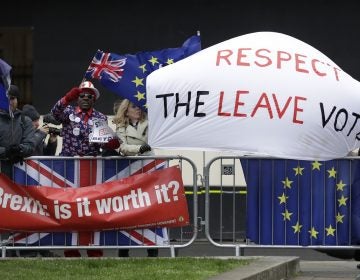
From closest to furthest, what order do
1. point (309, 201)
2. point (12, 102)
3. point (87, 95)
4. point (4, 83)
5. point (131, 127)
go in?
point (4, 83) → point (309, 201) → point (87, 95) → point (131, 127) → point (12, 102)

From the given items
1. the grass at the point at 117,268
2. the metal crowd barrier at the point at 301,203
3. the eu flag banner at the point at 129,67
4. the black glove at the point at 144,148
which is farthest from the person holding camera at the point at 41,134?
the metal crowd barrier at the point at 301,203

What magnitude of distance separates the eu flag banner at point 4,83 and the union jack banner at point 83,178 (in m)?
0.62

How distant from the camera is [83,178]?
41.5 ft

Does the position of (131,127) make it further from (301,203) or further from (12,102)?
(301,203)

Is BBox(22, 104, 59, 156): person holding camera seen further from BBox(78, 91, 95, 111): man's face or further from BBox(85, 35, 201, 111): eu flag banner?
BBox(85, 35, 201, 111): eu flag banner

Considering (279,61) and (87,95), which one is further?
(87,95)

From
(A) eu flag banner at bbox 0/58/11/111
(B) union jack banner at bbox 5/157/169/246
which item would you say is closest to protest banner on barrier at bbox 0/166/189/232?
(B) union jack banner at bbox 5/157/169/246

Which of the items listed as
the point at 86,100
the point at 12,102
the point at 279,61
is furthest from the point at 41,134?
the point at 279,61

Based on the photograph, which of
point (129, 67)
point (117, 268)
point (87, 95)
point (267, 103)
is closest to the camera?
point (267, 103)

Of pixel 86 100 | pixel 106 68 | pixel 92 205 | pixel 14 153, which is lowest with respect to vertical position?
pixel 92 205

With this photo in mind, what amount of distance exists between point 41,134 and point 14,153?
195 cm

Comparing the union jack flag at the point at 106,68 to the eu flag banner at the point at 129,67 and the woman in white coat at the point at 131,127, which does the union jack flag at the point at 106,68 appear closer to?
the eu flag banner at the point at 129,67

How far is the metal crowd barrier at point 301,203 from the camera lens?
1257cm

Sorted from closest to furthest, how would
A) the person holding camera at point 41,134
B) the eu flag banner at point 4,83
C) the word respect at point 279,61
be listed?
1. the word respect at point 279,61
2. the eu flag banner at point 4,83
3. the person holding camera at point 41,134
